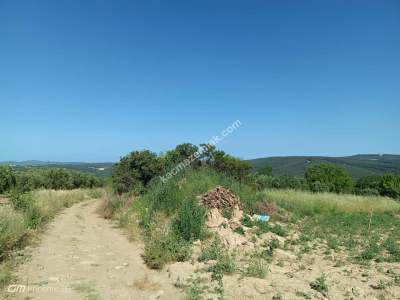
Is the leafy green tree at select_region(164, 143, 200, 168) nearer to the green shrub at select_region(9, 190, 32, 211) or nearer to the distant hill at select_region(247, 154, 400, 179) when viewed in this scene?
the green shrub at select_region(9, 190, 32, 211)

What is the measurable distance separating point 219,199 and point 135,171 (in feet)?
24.3

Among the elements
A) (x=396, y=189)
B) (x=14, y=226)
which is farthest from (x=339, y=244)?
(x=396, y=189)

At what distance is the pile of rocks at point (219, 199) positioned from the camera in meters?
9.20

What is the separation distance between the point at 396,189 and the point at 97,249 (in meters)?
32.5

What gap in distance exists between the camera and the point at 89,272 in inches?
238

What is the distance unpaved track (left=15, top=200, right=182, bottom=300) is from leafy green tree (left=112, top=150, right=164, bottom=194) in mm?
6234

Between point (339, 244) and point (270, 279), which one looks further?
point (339, 244)

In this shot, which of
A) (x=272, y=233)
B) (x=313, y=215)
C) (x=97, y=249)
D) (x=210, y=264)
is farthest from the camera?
(x=313, y=215)

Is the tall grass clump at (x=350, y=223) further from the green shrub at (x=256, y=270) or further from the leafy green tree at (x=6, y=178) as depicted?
the leafy green tree at (x=6, y=178)

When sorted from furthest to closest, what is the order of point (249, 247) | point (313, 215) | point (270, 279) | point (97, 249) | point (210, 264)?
point (313, 215), point (97, 249), point (249, 247), point (210, 264), point (270, 279)

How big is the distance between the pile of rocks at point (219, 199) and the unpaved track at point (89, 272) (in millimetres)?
2243

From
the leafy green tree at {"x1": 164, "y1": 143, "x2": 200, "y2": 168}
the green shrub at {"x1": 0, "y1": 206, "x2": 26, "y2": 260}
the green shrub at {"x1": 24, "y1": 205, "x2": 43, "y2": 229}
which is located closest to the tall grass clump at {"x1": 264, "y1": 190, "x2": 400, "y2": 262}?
the leafy green tree at {"x1": 164, "y1": 143, "x2": 200, "y2": 168}

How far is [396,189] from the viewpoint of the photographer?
105 feet

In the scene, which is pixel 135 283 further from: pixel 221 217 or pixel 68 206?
pixel 68 206
